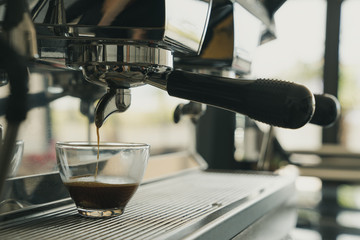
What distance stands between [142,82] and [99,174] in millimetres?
97

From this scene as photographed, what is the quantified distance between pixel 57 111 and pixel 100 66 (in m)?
0.16

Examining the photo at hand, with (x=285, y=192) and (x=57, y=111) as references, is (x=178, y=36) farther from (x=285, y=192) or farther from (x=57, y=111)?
(x=285, y=192)

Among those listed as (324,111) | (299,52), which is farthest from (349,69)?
(324,111)

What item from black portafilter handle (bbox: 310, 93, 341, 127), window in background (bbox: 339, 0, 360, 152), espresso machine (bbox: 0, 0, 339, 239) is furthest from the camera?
window in background (bbox: 339, 0, 360, 152)

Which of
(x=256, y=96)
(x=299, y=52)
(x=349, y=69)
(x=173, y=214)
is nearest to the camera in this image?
(x=256, y=96)

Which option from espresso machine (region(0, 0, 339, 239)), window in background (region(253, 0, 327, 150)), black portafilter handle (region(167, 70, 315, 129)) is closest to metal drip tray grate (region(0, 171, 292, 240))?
espresso machine (region(0, 0, 339, 239))

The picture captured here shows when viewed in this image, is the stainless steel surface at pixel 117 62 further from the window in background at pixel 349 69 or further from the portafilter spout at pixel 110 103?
the window in background at pixel 349 69

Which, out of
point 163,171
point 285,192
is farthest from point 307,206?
point 163,171

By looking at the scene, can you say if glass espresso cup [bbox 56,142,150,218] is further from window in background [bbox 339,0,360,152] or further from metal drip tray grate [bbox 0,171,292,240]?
window in background [bbox 339,0,360,152]

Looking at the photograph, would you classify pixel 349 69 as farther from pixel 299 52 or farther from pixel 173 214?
pixel 173 214

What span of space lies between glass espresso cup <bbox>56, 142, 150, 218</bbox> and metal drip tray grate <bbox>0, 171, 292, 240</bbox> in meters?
0.01

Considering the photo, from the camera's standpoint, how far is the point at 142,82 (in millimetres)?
427

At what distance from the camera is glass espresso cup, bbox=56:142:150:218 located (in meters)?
0.42

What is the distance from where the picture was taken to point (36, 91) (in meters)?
0.50
